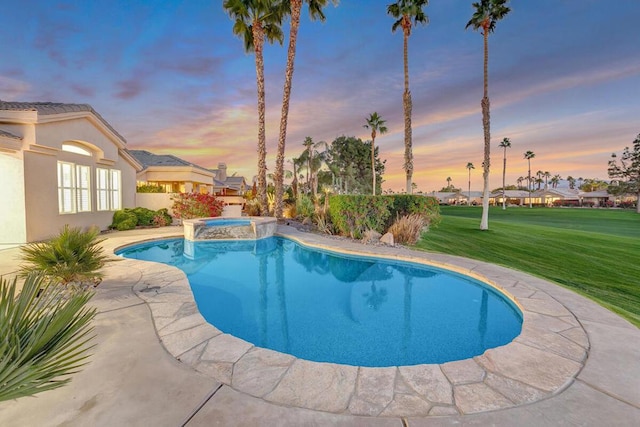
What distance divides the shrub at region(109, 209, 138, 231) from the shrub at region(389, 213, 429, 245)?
Answer: 40.0 ft

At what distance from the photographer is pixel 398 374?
2752 mm

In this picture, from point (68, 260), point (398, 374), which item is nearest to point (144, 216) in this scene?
point (68, 260)

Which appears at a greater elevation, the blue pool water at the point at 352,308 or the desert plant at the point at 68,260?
the desert plant at the point at 68,260

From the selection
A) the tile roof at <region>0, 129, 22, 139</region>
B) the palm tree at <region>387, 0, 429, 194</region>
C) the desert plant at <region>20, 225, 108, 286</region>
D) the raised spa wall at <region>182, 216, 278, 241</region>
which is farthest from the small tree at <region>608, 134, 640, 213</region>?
the tile roof at <region>0, 129, 22, 139</region>

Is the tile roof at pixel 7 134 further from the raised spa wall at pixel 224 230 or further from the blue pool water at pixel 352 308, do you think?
the raised spa wall at pixel 224 230

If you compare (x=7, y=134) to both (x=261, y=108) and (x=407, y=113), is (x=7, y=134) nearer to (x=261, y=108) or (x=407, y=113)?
(x=261, y=108)

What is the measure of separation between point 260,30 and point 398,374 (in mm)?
17440

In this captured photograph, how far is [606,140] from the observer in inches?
857

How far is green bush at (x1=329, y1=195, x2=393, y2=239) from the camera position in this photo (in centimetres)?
1059

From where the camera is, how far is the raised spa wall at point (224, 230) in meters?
11.4

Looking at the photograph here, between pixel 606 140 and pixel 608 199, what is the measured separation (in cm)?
6209

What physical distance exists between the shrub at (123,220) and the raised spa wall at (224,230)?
3.19m

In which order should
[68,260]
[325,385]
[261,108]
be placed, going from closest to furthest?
[325,385]
[68,260]
[261,108]

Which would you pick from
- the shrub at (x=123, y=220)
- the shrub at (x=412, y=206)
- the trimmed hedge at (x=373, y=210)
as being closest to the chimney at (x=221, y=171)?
the shrub at (x=123, y=220)
